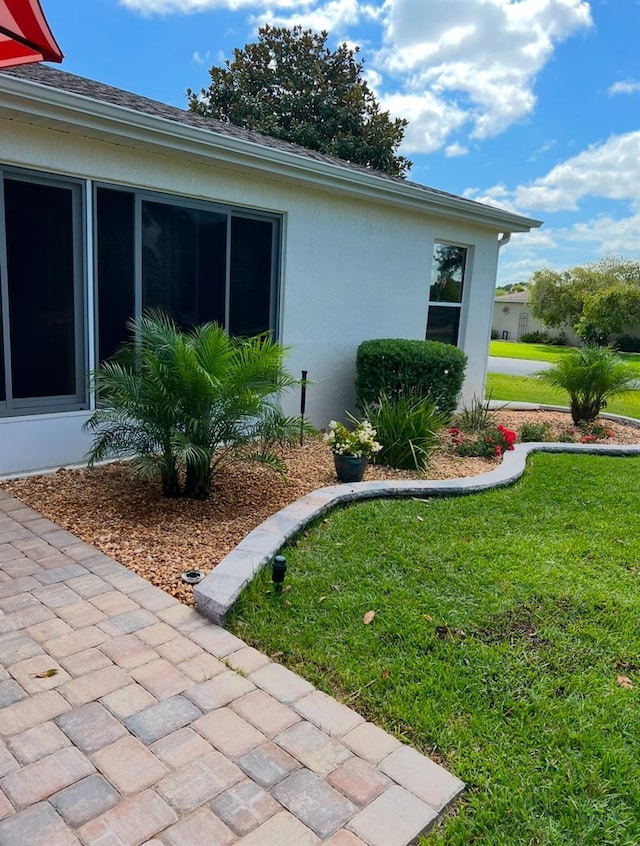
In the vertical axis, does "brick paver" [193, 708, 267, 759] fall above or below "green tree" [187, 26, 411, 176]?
below

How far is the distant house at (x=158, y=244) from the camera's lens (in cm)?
496

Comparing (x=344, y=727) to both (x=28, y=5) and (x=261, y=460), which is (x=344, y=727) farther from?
(x=28, y=5)

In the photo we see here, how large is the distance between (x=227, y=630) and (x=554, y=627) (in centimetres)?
169

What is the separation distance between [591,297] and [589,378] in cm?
2985

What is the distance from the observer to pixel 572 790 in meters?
2.06

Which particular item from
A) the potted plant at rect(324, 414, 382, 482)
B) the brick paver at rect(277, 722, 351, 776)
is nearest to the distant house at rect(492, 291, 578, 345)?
the potted plant at rect(324, 414, 382, 482)

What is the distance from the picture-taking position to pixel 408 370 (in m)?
7.19

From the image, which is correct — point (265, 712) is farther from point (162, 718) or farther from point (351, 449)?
point (351, 449)

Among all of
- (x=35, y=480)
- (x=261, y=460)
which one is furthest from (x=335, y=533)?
(x=35, y=480)

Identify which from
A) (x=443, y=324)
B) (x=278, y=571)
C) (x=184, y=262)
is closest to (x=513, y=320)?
(x=443, y=324)

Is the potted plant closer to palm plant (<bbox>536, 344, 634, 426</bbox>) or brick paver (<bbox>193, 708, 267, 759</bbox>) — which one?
brick paver (<bbox>193, 708, 267, 759</bbox>)

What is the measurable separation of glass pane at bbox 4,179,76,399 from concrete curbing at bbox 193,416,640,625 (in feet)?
8.63

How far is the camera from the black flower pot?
211 inches

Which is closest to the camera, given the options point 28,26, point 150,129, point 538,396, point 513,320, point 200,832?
point 200,832
